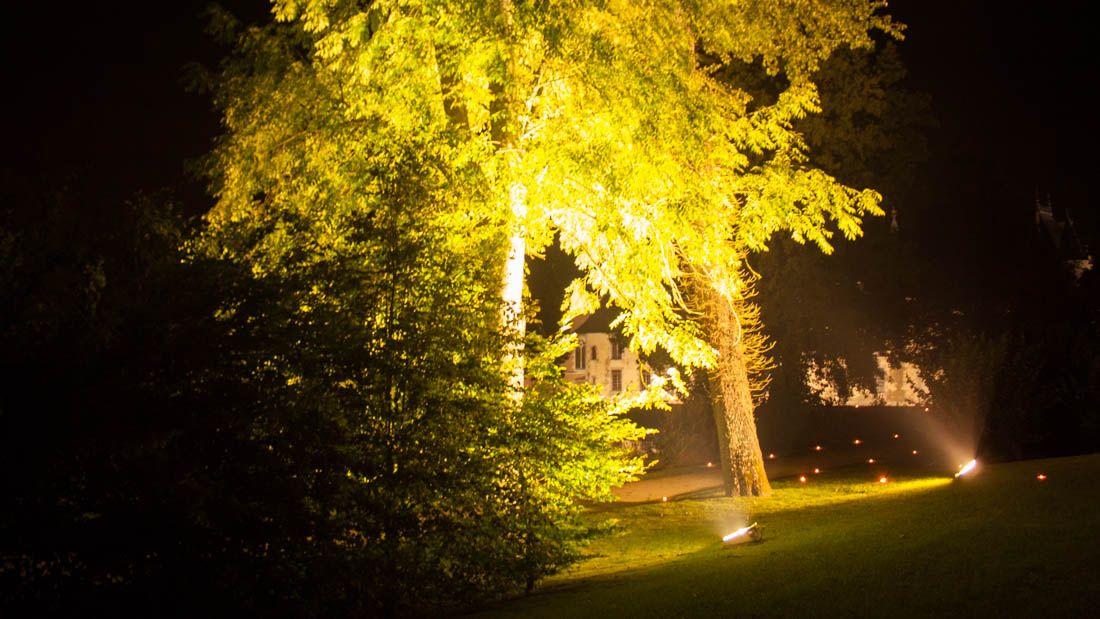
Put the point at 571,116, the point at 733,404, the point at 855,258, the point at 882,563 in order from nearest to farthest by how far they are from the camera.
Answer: the point at 882,563 → the point at 571,116 → the point at 733,404 → the point at 855,258

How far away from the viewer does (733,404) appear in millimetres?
17828

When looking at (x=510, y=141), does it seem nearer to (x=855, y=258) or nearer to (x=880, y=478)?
(x=880, y=478)

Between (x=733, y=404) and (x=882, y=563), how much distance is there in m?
9.53

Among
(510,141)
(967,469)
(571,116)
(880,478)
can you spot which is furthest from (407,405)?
(880,478)

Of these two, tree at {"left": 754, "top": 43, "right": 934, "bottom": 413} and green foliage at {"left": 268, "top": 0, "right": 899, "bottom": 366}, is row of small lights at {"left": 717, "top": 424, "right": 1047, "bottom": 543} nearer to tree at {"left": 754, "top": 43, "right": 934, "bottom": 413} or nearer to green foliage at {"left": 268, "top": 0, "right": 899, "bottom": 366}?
green foliage at {"left": 268, "top": 0, "right": 899, "bottom": 366}

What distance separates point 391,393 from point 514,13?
6.20 meters

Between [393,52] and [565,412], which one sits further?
[393,52]

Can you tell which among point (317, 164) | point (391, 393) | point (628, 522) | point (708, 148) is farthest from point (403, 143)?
point (628, 522)

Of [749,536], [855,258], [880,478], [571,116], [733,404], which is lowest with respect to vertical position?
[749,536]

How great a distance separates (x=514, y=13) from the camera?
12.2 metres

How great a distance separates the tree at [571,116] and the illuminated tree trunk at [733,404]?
248 cm

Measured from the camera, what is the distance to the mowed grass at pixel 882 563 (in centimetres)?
695

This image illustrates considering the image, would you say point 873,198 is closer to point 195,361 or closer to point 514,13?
point 514,13

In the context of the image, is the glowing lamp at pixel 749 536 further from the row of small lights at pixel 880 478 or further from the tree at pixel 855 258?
the tree at pixel 855 258
